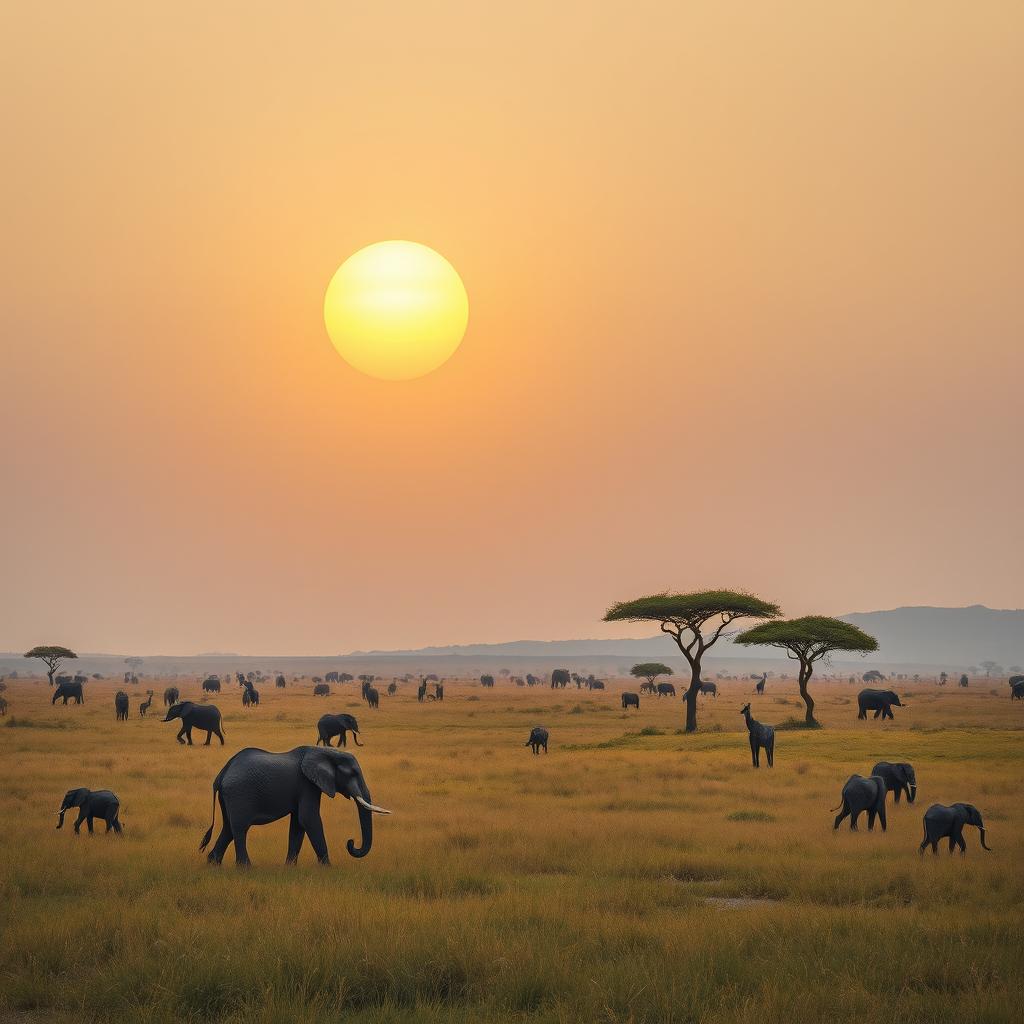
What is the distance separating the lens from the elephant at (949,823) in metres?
19.8

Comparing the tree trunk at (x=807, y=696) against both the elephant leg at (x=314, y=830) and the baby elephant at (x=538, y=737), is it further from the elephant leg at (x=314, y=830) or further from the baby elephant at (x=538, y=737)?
the elephant leg at (x=314, y=830)

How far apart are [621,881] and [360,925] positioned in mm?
5376

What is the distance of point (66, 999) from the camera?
1105 cm

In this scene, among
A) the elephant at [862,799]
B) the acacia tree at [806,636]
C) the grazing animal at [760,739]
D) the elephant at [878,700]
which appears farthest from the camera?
the acacia tree at [806,636]

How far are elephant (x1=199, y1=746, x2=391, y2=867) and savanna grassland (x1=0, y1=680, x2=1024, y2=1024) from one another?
0.49 metres

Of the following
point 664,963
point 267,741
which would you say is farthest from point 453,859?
point 267,741

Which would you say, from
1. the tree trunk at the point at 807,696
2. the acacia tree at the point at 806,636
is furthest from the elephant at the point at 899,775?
the acacia tree at the point at 806,636

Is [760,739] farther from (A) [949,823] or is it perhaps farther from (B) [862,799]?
(A) [949,823]

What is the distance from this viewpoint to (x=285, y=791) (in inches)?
699

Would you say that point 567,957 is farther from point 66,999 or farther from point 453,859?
point 453,859

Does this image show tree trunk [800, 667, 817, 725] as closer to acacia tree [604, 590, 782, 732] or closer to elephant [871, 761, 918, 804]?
acacia tree [604, 590, 782, 732]

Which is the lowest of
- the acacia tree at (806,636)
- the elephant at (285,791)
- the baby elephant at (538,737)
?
the baby elephant at (538,737)

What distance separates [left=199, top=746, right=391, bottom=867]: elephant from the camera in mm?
17531

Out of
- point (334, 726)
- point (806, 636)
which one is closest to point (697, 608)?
point (806, 636)
